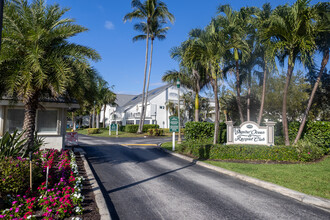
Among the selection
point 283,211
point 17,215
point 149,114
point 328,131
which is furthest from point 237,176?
point 149,114

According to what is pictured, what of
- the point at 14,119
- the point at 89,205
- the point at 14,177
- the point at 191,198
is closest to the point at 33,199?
the point at 14,177

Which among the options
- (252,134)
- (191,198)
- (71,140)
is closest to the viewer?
(191,198)

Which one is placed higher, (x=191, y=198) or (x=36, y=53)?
(x=36, y=53)

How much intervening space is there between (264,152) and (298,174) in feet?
Result: 10.8

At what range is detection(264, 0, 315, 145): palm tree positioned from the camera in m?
12.3

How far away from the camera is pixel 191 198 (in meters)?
6.75

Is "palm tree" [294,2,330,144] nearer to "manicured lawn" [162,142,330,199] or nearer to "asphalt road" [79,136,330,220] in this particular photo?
"manicured lawn" [162,142,330,199]

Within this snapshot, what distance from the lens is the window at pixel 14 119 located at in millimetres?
13584

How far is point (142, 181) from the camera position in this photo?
8.63 m

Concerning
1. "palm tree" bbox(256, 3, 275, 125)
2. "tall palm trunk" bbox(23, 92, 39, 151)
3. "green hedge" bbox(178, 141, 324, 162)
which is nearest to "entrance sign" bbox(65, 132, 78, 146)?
"tall palm trunk" bbox(23, 92, 39, 151)

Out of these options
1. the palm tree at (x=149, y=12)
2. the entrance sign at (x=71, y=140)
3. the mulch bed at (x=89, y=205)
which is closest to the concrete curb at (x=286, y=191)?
the mulch bed at (x=89, y=205)

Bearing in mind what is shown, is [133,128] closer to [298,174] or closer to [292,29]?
[292,29]

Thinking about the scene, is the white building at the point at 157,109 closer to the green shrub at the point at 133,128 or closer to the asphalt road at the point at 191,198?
the green shrub at the point at 133,128

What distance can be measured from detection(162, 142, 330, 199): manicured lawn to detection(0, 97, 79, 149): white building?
9.15 meters
